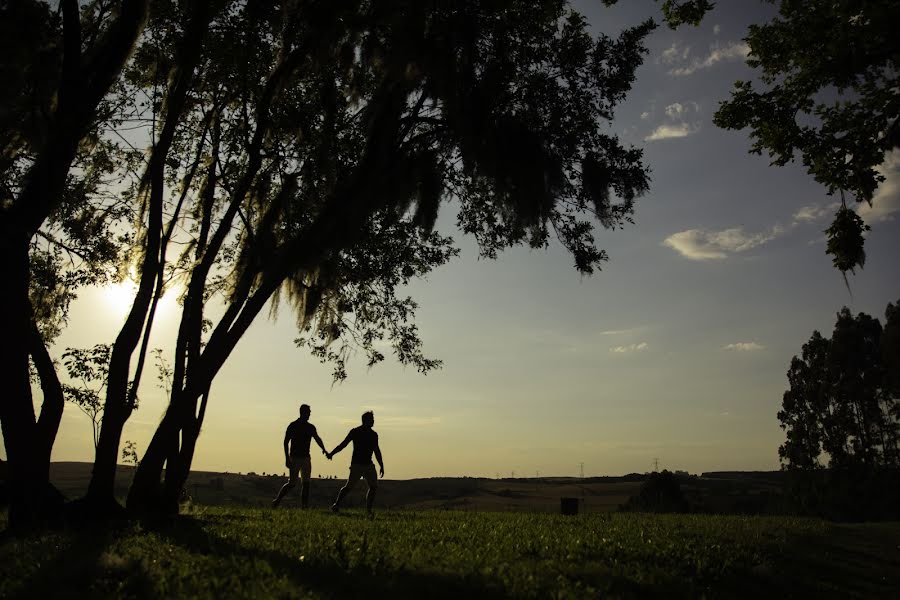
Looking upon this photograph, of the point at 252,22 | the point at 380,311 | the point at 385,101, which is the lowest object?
the point at 380,311

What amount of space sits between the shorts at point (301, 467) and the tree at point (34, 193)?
5.37m

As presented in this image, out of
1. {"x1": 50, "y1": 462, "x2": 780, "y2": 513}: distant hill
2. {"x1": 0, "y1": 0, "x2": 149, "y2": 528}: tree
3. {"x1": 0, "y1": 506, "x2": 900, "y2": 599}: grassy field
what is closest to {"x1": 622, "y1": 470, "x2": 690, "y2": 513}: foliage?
{"x1": 50, "y1": 462, "x2": 780, "y2": 513}: distant hill

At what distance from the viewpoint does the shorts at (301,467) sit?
48.8 ft

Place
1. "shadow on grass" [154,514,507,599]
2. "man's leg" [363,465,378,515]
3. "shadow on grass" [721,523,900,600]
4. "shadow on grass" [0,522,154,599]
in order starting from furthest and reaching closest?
"man's leg" [363,465,378,515] → "shadow on grass" [721,523,900,600] → "shadow on grass" [154,514,507,599] → "shadow on grass" [0,522,154,599]

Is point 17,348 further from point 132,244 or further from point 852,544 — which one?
point 852,544

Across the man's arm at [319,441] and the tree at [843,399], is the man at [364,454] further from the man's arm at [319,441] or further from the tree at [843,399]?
the tree at [843,399]

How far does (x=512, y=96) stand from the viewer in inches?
488

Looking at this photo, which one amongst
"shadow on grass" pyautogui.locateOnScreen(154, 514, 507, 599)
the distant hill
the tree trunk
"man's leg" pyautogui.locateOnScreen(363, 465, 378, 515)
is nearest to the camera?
"shadow on grass" pyautogui.locateOnScreen(154, 514, 507, 599)

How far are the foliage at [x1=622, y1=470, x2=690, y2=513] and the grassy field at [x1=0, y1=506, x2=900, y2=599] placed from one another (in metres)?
29.4

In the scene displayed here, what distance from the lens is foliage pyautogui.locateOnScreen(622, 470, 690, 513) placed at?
3916 cm

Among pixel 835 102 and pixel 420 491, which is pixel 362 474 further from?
pixel 420 491

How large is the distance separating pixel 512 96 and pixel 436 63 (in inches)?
89.3

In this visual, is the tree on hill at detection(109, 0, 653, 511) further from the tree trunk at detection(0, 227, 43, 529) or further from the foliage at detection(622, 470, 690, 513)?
the foliage at detection(622, 470, 690, 513)

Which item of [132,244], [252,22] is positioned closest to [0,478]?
[132,244]
